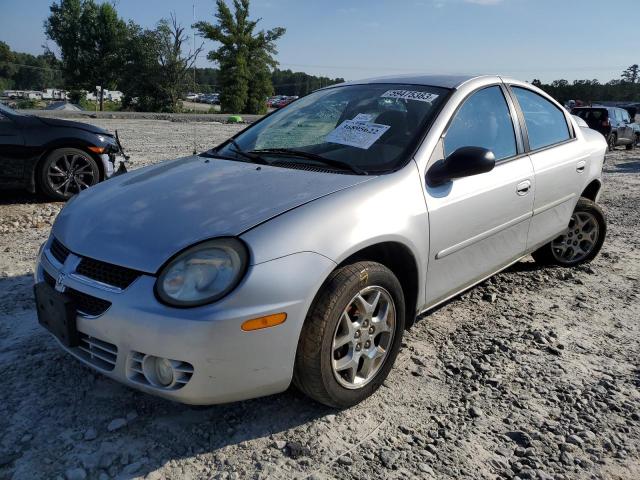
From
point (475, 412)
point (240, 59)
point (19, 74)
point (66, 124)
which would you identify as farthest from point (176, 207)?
point (19, 74)

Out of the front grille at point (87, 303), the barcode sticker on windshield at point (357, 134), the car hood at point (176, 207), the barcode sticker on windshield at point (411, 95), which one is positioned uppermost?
the barcode sticker on windshield at point (411, 95)

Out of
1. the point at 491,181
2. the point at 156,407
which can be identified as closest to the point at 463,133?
the point at 491,181

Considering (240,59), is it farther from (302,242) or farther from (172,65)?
(302,242)

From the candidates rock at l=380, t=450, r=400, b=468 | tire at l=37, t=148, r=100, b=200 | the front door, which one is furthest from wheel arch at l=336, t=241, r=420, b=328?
tire at l=37, t=148, r=100, b=200

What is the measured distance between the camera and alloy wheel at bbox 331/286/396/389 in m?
2.30

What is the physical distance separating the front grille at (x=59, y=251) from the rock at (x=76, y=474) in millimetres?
897

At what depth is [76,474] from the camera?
6.46 feet

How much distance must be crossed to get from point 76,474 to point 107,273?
2.53ft

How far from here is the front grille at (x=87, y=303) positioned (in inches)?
81.1

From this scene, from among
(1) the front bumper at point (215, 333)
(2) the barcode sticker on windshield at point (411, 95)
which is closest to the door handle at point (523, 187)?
(2) the barcode sticker on windshield at point (411, 95)

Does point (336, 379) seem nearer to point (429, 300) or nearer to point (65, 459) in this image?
point (429, 300)

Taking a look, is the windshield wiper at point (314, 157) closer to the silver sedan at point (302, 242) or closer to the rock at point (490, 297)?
the silver sedan at point (302, 242)

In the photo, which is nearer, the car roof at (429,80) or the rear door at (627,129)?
the car roof at (429,80)

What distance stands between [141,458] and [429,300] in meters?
1.59
